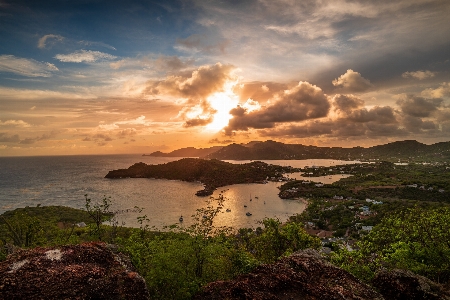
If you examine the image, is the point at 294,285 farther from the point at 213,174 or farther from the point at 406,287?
the point at 213,174

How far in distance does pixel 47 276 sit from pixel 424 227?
2701cm

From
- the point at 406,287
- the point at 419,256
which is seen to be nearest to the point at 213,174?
the point at 419,256

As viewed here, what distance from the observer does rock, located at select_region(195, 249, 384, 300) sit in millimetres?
10805

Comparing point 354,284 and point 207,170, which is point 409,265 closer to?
point 354,284

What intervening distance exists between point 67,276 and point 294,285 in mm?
10098

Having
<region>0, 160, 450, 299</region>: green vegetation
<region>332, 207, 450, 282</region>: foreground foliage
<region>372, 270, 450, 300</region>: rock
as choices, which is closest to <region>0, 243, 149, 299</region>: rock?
<region>0, 160, 450, 299</region>: green vegetation

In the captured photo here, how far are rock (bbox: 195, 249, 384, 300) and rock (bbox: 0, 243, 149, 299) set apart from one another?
3.78m

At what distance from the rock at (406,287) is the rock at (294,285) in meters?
2.04

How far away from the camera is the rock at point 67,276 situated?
1012 centimetres

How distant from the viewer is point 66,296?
1011 cm

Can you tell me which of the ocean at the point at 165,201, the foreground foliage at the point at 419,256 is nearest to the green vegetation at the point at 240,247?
the foreground foliage at the point at 419,256

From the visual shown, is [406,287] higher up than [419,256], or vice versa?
[406,287]

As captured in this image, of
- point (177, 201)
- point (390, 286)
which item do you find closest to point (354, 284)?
point (390, 286)

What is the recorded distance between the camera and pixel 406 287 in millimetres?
12562
